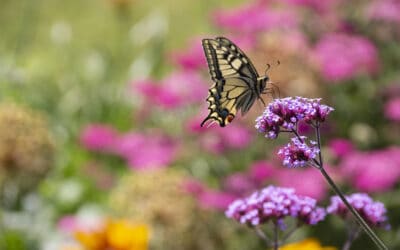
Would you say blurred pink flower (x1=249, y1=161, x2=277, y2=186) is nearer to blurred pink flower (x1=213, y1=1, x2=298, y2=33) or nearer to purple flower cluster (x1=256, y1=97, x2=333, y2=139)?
blurred pink flower (x1=213, y1=1, x2=298, y2=33)

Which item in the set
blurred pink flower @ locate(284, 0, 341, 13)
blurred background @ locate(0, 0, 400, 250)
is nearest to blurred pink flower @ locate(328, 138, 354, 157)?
blurred background @ locate(0, 0, 400, 250)

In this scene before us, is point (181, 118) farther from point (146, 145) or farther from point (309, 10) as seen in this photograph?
point (309, 10)

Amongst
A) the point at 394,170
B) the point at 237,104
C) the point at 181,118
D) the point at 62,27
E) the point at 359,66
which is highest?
the point at 62,27

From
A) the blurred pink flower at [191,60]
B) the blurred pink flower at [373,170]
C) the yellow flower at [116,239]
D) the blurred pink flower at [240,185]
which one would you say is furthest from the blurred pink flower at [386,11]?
the yellow flower at [116,239]

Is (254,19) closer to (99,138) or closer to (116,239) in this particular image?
(99,138)

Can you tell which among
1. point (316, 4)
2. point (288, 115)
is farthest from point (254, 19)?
point (288, 115)

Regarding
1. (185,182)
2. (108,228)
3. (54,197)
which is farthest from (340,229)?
(54,197)
